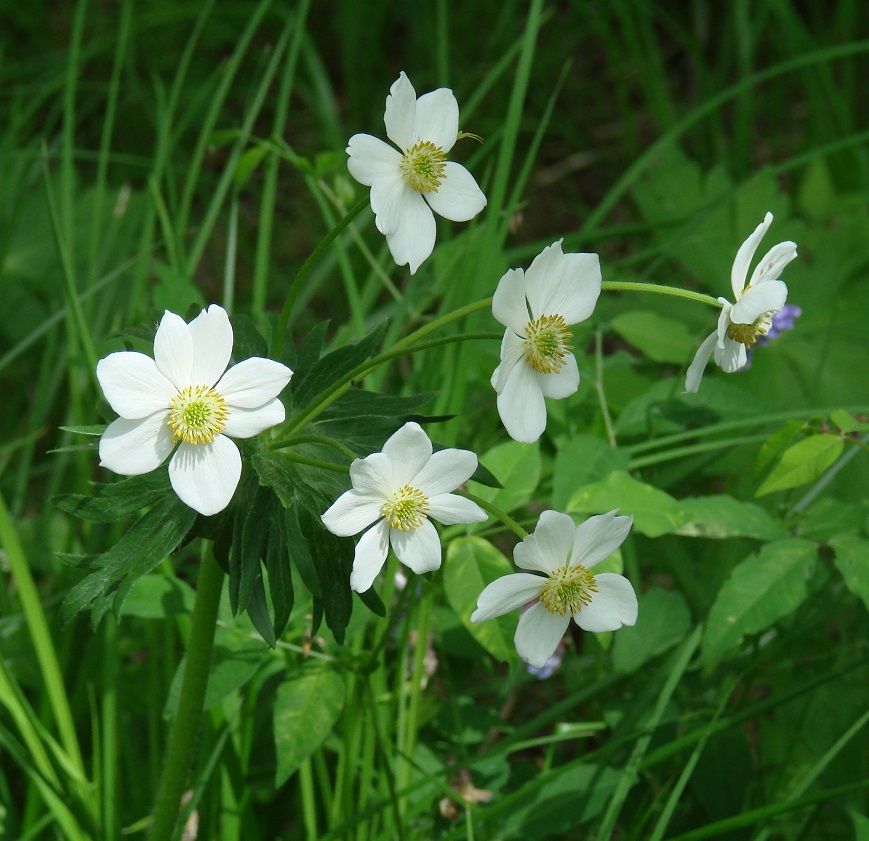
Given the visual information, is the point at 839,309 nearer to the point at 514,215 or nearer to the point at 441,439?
the point at 514,215

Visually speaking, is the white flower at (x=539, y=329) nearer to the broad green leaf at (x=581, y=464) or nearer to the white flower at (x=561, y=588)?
the white flower at (x=561, y=588)

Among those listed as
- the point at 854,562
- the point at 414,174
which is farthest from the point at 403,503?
the point at 854,562

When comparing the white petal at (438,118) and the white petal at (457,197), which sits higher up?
the white petal at (438,118)

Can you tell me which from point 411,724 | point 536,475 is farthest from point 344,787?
point 536,475

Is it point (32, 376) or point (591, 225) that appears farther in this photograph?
point (32, 376)

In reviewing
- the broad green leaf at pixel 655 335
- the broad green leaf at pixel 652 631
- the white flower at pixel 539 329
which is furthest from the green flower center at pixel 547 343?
the broad green leaf at pixel 655 335

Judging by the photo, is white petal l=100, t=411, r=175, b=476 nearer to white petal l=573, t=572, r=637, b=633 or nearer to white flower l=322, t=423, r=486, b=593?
white flower l=322, t=423, r=486, b=593

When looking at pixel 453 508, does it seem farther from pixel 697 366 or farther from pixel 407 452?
pixel 697 366
